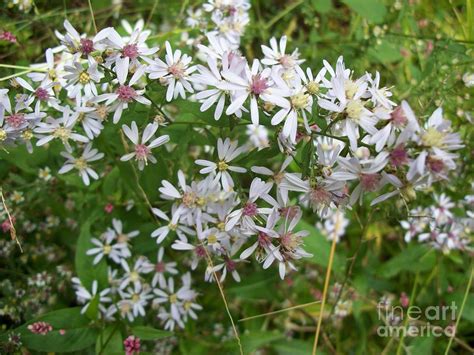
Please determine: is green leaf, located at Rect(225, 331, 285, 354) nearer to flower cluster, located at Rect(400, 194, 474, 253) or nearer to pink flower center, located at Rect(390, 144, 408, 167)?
flower cluster, located at Rect(400, 194, 474, 253)

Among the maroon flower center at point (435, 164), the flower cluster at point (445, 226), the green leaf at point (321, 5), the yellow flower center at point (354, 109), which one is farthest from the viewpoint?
the green leaf at point (321, 5)

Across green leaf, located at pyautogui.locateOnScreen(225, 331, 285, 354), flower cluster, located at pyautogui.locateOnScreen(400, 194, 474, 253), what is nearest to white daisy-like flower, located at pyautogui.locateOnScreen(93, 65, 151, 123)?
green leaf, located at pyautogui.locateOnScreen(225, 331, 285, 354)

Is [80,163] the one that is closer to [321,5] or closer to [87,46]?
[87,46]

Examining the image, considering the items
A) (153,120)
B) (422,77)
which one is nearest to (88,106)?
(153,120)

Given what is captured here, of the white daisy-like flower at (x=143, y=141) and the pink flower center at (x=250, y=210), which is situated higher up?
the white daisy-like flower at (x=143, y=141)

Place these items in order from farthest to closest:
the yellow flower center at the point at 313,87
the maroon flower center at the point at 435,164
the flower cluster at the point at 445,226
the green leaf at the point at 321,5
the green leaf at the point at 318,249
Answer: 1. the green leaf at the point at 321,5
2. the flower cluster at the point at 445,226
3. the green leaf at the point at 318,249
4. the yellow flower center at the point at 313,87
5. the maroon flower center at the point at 435,164

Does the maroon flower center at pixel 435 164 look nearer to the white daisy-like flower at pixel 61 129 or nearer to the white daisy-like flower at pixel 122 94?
the white daisy-like flower at pixel 122 94

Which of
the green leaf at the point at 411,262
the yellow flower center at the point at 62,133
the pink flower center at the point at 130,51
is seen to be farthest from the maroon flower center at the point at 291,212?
the green leaf at the point at 411,262

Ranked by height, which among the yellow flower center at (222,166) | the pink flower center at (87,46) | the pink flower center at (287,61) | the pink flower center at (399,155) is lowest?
the yellow flower center at (222,166)
